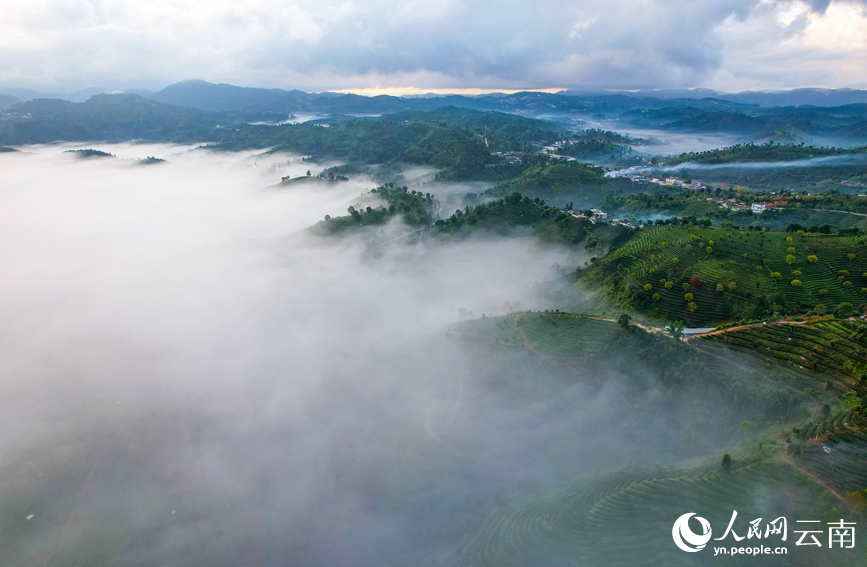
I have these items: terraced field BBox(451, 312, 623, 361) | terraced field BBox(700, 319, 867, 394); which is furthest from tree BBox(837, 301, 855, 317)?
terraced field BBox(451, 312, 623, 361)

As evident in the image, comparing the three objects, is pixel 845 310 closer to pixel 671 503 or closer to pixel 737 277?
pixel 737 277

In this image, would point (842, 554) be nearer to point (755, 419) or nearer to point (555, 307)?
point (755, 419)

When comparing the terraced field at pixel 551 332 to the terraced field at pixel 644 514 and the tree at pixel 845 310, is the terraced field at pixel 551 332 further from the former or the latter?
the tree at pixel 845 310

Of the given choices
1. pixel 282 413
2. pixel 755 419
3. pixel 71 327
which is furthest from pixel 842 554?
pixel 71 327

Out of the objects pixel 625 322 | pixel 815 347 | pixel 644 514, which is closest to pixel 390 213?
pixel 625 322

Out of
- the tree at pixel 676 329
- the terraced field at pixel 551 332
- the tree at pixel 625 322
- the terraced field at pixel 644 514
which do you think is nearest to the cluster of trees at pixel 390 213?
the terraced field at pixel 551 332

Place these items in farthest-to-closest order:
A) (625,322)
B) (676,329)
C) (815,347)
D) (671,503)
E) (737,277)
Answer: (737,277)
(625,322)
(676,329)
(815,347)
(671,503)

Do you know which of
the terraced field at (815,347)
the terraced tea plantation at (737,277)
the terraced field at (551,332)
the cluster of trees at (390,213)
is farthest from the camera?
the cluster of trees at (390,213)

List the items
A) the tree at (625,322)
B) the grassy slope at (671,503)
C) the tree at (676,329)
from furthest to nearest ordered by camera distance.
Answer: the tree at (625,322) → the tree at (676,329) → the grassy slope at (671,503)
